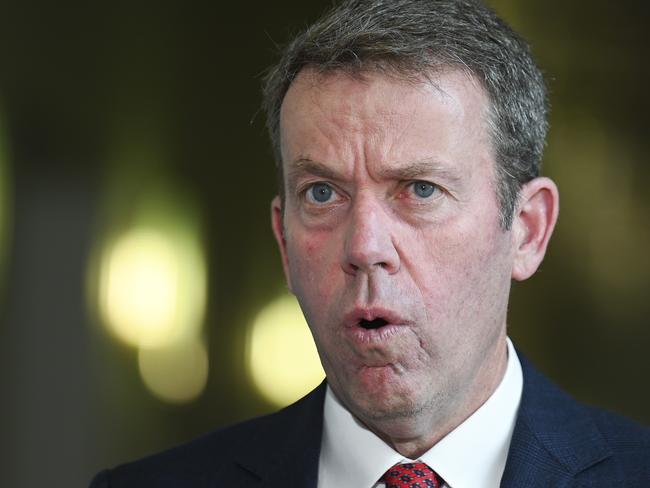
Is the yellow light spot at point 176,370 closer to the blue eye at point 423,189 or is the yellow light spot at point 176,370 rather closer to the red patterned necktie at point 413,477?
the red patterned necktie at point 413,477

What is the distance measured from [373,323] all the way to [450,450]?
0.27 metres

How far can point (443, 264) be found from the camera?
2012 millimetres

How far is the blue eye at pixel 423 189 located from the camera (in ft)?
6.65

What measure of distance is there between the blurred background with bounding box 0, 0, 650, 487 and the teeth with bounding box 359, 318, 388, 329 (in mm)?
2502

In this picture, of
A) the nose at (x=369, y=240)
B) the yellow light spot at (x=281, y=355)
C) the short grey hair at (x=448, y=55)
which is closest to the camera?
the nose at (x=369, y=240)

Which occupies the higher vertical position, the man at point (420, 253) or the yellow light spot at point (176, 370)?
the yellow light spot at point (176, 370)

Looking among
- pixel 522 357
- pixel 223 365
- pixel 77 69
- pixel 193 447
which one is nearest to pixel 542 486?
pixel 522 357

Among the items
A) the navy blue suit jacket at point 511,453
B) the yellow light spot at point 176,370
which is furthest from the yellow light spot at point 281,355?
the navy blue suit jacket at point 511,453

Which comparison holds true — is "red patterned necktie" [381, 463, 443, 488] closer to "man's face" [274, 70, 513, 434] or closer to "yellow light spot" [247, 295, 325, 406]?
"man's face" [274, 70, 513, 434]

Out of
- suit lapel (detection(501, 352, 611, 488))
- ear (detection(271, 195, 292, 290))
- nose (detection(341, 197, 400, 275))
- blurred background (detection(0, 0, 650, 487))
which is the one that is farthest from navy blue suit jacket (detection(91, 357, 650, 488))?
blurred background (detection(0, 0, 650, 487))

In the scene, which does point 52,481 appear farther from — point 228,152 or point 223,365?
point 228,152

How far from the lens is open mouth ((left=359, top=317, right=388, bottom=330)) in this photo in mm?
1984

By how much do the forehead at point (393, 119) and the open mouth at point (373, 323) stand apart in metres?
0.26

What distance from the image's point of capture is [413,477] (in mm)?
2057
